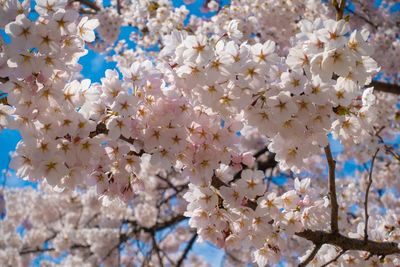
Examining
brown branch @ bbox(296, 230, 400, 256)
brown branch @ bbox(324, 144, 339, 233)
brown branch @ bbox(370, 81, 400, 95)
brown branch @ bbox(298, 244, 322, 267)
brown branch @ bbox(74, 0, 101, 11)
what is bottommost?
brown branch @ bbox(298, 244, 322, 267)

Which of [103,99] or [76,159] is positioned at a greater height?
[103,99]

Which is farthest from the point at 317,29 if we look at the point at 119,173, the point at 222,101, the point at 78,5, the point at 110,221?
the point at 110,221

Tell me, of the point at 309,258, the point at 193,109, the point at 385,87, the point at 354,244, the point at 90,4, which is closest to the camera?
the point at 193,109

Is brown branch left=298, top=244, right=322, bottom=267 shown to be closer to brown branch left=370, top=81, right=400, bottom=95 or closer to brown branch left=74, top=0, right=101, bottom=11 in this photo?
brown branch left=370, top=81, right=400, bottom=95

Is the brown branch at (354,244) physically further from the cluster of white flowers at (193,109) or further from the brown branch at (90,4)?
the brown branch at (90,4)

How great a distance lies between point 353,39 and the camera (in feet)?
5.33

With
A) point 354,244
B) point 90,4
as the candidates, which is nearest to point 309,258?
point 354,244

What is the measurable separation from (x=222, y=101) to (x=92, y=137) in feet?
1.97

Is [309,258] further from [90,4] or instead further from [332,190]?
[90,4]

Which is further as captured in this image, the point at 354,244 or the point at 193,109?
the point at 354,244

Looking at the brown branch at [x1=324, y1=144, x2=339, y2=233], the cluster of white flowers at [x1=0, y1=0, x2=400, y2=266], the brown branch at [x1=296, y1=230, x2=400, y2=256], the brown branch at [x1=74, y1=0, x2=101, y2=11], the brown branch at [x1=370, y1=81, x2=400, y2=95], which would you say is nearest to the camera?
the cluster of white flowers at [x1=0, y1=0, x2=400, y2=266]

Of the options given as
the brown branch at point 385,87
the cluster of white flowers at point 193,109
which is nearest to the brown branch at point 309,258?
the cluster of white flowers at point 193,109

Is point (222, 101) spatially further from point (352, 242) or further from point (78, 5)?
point (78, 5)

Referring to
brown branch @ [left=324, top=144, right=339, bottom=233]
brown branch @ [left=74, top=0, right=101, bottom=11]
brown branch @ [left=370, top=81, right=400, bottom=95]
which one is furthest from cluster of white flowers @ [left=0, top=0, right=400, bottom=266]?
brown branch @ [left=74, top=0, right=101, bottom=11]
